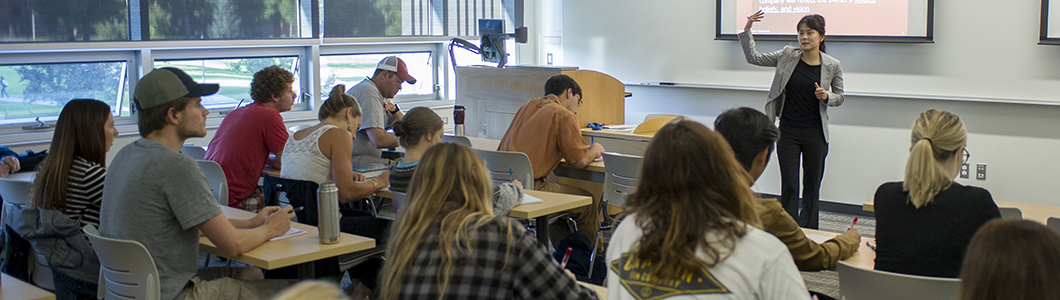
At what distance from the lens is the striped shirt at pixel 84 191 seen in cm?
274

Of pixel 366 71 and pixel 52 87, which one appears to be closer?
pixel 52 87

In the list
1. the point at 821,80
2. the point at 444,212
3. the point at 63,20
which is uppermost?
the point at 63,20

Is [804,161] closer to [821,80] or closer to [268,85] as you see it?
[821,80]

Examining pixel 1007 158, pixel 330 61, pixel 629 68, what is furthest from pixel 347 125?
pixel 1007 158

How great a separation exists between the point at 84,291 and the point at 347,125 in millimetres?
1414

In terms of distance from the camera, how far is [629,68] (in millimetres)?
7016

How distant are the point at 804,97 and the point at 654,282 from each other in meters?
3.74

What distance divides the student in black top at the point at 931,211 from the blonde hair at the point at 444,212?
3.70 ft

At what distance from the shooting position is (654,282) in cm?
148

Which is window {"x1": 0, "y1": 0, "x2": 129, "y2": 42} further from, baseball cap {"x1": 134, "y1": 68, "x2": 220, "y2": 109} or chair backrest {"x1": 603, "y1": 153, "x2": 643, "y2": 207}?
chair backrest {"x1": 603, "y1": 153, "x2": 643, "y2": 207}

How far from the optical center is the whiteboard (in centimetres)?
513

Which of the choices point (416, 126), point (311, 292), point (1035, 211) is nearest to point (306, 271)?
point (416, 126)

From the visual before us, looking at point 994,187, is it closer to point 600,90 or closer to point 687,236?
point 600,90

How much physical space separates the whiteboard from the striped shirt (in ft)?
15.6
